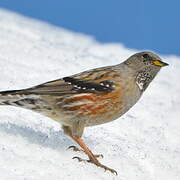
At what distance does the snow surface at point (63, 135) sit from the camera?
8.52 metres

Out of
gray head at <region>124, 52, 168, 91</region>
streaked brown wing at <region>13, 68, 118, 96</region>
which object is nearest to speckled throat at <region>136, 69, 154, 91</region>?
gray head at <region>124, 52, 168, 91</region>

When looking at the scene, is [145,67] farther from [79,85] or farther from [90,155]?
[90,155]

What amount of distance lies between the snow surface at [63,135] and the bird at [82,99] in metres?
0.36

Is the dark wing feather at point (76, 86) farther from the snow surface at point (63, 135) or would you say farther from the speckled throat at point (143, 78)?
the snow surface at point (63, 135)

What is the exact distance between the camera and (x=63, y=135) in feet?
33.4

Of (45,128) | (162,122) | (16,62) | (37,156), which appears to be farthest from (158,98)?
(37,156)

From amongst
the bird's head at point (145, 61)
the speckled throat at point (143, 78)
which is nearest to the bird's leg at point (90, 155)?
the speckled throat at point (143, 78)

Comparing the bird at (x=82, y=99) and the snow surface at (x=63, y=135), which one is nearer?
→ the snow surface at (x=63, y=135)

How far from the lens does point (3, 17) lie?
19.9m

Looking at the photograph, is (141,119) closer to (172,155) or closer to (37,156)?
(172,155)

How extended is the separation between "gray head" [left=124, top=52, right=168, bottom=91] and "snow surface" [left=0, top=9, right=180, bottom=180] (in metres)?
1.12

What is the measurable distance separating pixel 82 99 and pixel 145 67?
1174mm

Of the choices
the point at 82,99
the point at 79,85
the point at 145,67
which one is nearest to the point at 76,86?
the point at 79,85

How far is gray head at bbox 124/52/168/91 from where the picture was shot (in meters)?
9.74
